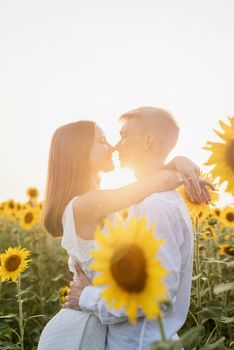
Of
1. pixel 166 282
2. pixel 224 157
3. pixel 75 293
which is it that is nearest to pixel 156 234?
pixel 166 282

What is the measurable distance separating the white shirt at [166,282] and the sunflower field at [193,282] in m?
0.15

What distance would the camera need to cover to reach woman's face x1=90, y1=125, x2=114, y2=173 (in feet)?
10.4

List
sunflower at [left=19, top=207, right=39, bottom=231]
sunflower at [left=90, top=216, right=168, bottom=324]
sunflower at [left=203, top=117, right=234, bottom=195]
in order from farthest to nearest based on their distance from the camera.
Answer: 1. sunflower at [left=19, top=207, right=39, bottom=231]
2. sunflower at [left=203, top=117, right=234, bottom=195]
3. sunflower at [left=90, top=216, right=168, bottom=324]

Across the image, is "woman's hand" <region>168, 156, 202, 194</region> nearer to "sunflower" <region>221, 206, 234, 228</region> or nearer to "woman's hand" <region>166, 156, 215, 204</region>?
"woman's hand" <region>166, 156, 215, 204</region>

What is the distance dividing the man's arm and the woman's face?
97 cm

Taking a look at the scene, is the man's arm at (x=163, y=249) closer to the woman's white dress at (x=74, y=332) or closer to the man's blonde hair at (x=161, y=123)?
the woman's white dress at (x=74, y=332)

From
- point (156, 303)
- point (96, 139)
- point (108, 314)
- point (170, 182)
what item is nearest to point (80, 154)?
point (96, 139)

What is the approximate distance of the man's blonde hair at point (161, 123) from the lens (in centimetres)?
263

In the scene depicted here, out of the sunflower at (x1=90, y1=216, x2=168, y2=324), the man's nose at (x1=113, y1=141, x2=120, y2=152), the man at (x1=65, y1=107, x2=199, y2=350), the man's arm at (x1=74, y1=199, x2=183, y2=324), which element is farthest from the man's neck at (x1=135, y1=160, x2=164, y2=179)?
the sunflower at (x1=90, y1=216, x2=168, y2=324)

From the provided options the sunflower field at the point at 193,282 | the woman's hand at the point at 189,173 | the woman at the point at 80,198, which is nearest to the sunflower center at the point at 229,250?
the sunflower field at the point at 193,282

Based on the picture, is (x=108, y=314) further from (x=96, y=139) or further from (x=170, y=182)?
(x=96, y=139)

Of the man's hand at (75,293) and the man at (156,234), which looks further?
the man's hand at (75,293)

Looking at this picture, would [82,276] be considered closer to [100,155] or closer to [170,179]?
[170,179]

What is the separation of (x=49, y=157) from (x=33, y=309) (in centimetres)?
284
